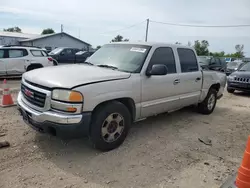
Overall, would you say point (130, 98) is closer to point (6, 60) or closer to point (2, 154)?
point (2, 154)

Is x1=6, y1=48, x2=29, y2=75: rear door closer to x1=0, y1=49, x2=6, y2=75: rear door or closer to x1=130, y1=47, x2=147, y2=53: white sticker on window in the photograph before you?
x1=0, y1=49, x2=6, y2=75: rear door

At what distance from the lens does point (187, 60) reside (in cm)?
536

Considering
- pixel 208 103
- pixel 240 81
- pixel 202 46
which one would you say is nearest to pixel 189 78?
pixel 208 103

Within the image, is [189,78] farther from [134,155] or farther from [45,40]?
[45,40]

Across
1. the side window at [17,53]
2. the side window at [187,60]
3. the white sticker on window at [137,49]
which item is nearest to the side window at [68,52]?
the side window at [17,53]

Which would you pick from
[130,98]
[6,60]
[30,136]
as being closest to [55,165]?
[30,136]

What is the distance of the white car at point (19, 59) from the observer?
35.4ft

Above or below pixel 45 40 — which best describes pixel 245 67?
below

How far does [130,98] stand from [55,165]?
1.59m

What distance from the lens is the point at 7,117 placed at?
5.20m

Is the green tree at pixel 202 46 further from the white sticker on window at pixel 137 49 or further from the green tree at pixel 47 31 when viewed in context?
the white sticker on window at pixel 137 49

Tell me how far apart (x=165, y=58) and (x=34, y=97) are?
2642 mm

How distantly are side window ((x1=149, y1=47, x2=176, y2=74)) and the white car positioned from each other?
8.62 m

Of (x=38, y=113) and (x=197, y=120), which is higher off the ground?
(x=38, y=113)
